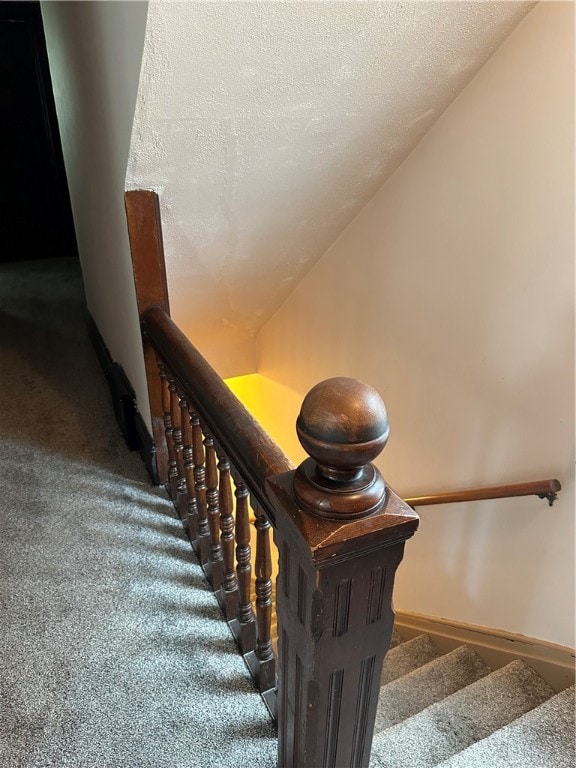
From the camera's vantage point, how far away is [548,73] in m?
1.55

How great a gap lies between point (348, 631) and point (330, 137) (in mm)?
1492

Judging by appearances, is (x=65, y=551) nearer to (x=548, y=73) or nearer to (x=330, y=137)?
(x=330, y=137)

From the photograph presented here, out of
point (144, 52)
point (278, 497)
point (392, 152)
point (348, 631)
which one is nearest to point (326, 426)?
point (278, 497)

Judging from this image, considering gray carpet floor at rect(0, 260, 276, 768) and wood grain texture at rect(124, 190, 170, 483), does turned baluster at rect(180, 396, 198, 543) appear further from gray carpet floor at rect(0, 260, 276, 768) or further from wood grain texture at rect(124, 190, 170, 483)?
wood grain texture at rect(124, 190, 170, 483)

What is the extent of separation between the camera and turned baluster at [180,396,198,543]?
5.29 ft

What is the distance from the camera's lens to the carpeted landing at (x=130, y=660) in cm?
120

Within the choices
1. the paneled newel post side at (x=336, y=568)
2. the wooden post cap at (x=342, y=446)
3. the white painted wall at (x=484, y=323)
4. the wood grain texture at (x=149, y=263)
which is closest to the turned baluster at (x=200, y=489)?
the wood grain texture at (x=149, y=263)

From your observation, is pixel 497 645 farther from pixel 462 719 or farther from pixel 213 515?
pixel 213 515

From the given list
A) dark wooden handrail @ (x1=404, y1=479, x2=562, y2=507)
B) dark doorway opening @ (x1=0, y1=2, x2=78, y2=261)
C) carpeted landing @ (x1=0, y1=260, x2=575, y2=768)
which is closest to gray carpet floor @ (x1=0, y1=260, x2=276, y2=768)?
carpeted landing @ (x1=0, y1=260, x2=575, y2=768)

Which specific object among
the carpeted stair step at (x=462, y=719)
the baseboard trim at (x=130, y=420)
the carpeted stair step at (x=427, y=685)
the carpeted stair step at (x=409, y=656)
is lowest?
the carpeted stair step at (x=409, y=656)

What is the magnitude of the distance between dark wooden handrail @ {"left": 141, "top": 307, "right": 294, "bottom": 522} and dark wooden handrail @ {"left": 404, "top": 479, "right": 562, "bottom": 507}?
114cm

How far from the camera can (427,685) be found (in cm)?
209

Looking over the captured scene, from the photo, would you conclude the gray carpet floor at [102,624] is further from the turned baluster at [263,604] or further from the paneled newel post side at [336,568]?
the paneled newel post side at [336,568]

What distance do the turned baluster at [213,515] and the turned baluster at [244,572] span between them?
0.17 metres
